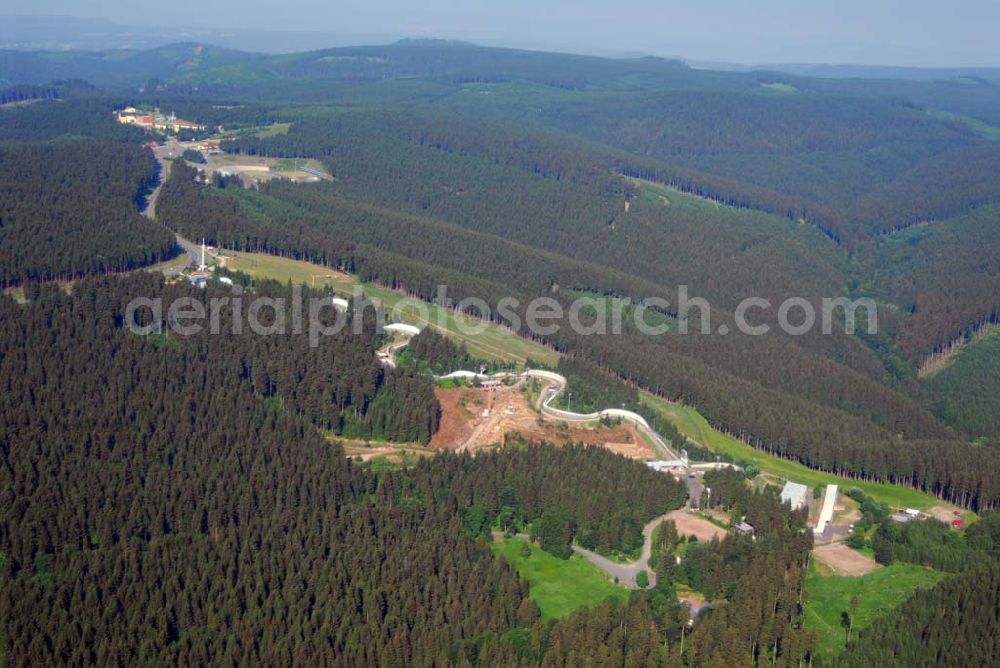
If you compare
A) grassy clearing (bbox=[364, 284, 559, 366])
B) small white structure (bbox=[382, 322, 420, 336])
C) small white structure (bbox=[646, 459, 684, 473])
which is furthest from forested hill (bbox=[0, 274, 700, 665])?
grassy clearing (bbox=[364, 284, 559, 366])

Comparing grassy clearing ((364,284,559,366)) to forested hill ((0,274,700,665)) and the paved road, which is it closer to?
forested hill ((0,274,700,665))

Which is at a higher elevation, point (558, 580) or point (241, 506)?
point (241, 506)

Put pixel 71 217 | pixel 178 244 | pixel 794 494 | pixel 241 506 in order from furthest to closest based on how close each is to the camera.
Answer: pixel 178 244 → pixel 71 217 → pixel 794 494 → pixel 241 506

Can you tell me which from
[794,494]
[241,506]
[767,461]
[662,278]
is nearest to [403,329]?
[767,461]

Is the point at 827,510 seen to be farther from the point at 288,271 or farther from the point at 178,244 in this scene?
the point at 178,244

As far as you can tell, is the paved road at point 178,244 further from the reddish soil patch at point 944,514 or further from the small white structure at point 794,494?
the reddish soil patch at point 944,514

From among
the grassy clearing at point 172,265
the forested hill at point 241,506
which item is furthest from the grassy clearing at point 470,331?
the grassy clearing at point 172,265
